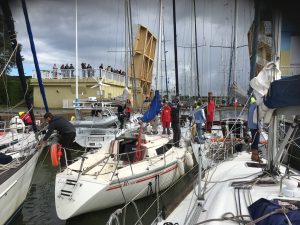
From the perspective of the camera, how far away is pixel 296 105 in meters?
4.21

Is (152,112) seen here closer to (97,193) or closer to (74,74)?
(97,193)

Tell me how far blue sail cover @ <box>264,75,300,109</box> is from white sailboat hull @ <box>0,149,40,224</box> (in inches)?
174

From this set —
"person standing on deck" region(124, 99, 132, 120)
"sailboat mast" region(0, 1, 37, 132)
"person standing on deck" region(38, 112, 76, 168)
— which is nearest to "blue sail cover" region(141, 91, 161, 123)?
"person standing on deck" region(38, 112, 76, 168)

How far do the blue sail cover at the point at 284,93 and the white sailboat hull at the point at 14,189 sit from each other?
4.41 meters

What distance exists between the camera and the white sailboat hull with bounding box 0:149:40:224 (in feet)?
20.7

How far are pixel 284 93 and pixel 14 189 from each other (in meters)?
5.08

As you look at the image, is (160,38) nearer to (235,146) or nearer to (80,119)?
(80,119)

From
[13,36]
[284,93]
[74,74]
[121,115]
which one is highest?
[74,74]

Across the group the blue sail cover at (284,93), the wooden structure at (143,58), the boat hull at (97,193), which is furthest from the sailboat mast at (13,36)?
the wooden structure at (143,58)

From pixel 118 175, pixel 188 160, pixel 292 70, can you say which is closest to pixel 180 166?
pixel 188 160

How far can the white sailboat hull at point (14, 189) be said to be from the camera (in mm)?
6311

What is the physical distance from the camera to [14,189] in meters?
6.87

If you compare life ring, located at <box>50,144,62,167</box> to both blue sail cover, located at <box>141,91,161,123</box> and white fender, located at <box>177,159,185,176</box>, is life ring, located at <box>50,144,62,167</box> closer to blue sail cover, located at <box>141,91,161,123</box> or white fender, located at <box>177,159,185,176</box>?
white fender, located at <box>177,159,185,176</box>

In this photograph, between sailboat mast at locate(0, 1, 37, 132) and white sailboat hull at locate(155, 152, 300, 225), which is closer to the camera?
white sailboat hull at locate(155, 152, 300, 225)
